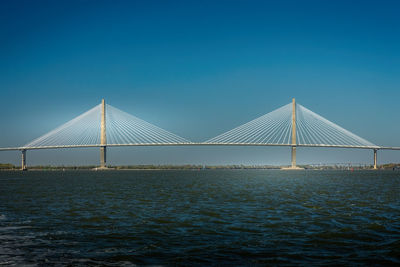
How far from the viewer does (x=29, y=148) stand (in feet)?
310

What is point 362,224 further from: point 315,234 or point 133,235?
point 133,235

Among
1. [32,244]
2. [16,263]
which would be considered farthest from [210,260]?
[32,244]

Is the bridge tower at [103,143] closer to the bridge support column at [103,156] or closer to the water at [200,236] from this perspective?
the bridge support column at [103,156]

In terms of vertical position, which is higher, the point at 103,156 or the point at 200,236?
the point at 103,156

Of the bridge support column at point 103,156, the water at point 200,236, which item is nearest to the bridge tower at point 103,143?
the bridge support column at point 103,156

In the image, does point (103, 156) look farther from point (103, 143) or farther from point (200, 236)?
point (200, 236)

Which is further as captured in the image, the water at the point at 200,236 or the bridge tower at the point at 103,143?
the bridge tower at the point at 103,143

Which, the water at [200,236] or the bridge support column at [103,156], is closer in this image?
the water at [200,236]

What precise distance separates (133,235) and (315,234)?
494cm

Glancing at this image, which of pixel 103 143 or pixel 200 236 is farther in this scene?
pixel 103 143

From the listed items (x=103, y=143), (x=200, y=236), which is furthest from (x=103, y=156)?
(x=200, y=236)

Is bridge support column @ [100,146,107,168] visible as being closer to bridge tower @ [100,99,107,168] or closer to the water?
bridge tower @ [100,99,107,168]

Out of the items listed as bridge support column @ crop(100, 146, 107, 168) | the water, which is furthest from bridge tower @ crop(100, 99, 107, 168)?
the water

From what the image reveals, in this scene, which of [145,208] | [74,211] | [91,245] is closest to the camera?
[91,245]
